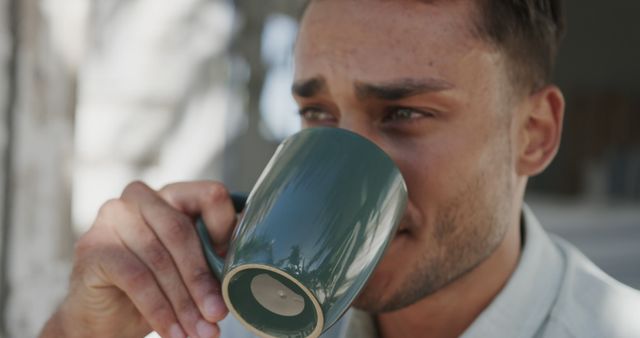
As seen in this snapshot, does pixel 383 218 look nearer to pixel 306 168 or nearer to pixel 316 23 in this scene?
pixel 306 168

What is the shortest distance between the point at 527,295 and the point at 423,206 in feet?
0.97

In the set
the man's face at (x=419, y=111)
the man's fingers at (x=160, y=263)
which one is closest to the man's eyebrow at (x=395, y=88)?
the man's face at (x=419, y=111)

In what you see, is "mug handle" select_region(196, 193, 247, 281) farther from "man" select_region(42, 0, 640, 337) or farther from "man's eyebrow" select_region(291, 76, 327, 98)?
"man's eyebrow" select_region(291, 76, 327, 98)

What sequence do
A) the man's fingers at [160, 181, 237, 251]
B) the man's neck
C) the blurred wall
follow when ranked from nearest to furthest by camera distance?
the man's fingers at [160, 181, 237, 251] < the man's neck < the blurred wall

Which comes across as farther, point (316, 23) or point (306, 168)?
point (316, 23)

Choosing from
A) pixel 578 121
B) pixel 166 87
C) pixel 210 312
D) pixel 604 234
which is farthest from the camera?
pixel 578 121

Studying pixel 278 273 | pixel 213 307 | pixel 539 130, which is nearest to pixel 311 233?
pixel 278 273

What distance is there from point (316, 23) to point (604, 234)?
4.45m

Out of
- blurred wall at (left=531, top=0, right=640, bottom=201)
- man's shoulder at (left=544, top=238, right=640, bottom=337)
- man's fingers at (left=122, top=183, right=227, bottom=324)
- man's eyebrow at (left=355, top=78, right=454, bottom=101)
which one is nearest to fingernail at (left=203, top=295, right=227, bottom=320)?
man's fingers at (left=122, top=183, right=227, bottom=324)

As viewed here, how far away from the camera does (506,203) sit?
137 cm

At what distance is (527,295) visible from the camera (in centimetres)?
137

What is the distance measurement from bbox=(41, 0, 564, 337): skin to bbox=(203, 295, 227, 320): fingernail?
7 centimetres

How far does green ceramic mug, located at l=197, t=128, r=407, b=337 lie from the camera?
89 centimetres

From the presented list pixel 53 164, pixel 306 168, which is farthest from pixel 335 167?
pixel 53 164
